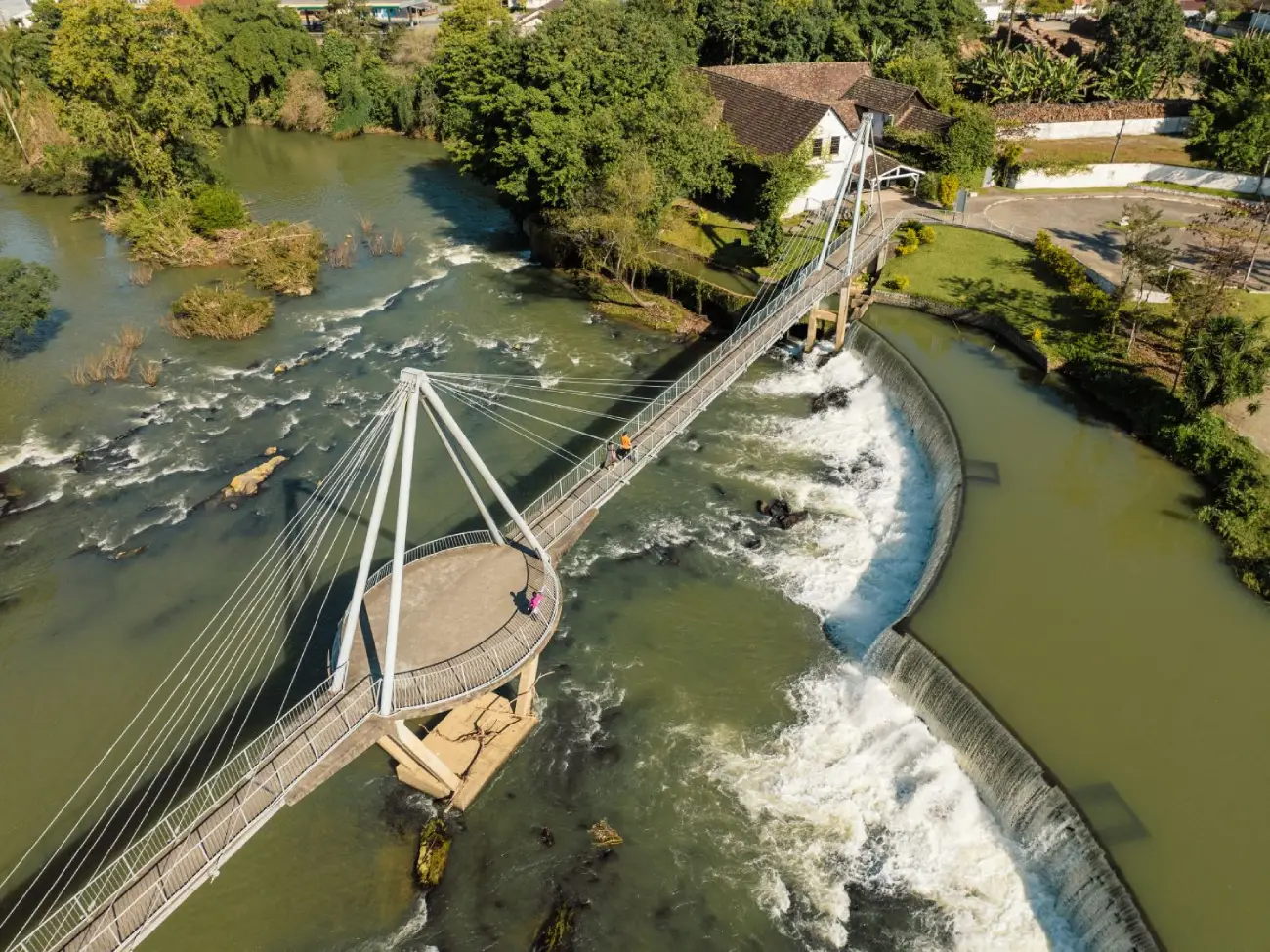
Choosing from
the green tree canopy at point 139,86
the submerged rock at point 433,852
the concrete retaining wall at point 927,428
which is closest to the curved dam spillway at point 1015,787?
the concrete retaining wall at point 927,428

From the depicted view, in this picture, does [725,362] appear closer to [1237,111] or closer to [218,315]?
[218,315]

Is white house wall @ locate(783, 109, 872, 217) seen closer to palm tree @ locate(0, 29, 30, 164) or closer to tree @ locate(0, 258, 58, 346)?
tree @ locate(0, 258, 58, 346)

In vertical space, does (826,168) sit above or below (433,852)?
above

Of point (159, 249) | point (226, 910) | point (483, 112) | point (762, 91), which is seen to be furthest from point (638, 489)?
point (159, 249)

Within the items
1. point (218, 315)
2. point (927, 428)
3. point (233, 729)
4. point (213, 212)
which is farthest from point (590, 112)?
point (233, 729)

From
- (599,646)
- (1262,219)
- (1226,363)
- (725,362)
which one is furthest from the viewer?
(1262,219)

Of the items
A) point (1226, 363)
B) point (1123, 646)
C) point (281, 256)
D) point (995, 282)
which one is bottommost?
point (1123, 646)

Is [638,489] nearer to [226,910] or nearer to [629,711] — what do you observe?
[629,711]
